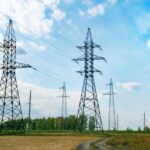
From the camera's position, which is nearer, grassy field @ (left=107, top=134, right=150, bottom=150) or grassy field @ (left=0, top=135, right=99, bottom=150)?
grassy field @ (left=0, top=135, right=99, bottom=150)

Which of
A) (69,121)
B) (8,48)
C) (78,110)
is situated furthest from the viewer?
(69,121)

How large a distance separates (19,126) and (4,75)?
13625 millimetres

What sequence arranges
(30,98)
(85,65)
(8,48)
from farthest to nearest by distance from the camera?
(30,98), (85,65), (8,48)

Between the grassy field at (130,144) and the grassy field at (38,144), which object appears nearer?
the grassy field at (38,144)

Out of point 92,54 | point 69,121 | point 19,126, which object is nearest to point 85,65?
point 92,54

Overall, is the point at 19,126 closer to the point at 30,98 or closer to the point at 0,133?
the point at 0,133

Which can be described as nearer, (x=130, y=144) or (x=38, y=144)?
(x=38, y=144)

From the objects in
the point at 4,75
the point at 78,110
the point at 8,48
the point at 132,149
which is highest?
the point at 8,48

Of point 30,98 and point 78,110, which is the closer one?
point 78,110

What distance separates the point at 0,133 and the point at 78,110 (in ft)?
43.8

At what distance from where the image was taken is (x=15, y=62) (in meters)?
66.1

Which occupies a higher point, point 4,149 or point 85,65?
point 85,65

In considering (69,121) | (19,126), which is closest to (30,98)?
(19,126)

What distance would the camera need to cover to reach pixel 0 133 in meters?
67.5
